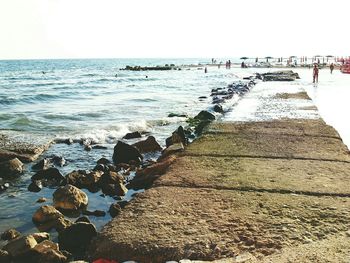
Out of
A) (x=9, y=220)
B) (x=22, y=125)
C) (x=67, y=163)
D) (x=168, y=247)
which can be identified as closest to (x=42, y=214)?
(x=9, y=220)

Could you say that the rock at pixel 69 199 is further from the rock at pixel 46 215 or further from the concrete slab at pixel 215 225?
the concrete slab at pixel 215 225

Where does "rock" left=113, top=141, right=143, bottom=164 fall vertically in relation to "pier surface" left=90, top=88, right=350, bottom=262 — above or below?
below

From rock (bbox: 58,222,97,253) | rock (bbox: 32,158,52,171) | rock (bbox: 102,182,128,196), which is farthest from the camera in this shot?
rock (bbox: 32,158,52,171)

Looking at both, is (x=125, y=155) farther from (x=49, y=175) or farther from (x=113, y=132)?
(x=113, y=132)

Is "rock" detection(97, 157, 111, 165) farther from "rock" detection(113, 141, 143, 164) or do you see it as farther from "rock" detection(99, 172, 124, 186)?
"rock" detection(99, 172, 124, 186)

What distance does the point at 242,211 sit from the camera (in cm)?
408

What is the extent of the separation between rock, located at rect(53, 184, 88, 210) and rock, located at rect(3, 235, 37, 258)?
1.43 metres

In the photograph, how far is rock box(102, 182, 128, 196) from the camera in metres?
6.17

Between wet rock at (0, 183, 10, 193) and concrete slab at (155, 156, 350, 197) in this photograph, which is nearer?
concrete slab at (155, 156, 350, 197)

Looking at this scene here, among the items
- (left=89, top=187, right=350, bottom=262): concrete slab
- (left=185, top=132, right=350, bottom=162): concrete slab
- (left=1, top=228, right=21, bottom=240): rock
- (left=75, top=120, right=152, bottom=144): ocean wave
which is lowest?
(left=75, top=120, right=152, bottom=144): ocean wave

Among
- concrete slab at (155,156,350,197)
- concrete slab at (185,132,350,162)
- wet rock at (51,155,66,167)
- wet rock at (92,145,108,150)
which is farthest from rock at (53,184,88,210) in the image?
wet rock at (92,145,108,150)

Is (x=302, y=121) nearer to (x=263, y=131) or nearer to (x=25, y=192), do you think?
(x=263, y=131)

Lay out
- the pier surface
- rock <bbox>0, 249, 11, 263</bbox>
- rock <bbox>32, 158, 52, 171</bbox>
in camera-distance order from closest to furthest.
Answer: the pier surface < rock <bbox>0, 249, 11, 263</bbox> < rock <bbox>32, 158, 52, 171</bbox>

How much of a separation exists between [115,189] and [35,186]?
146 cm
